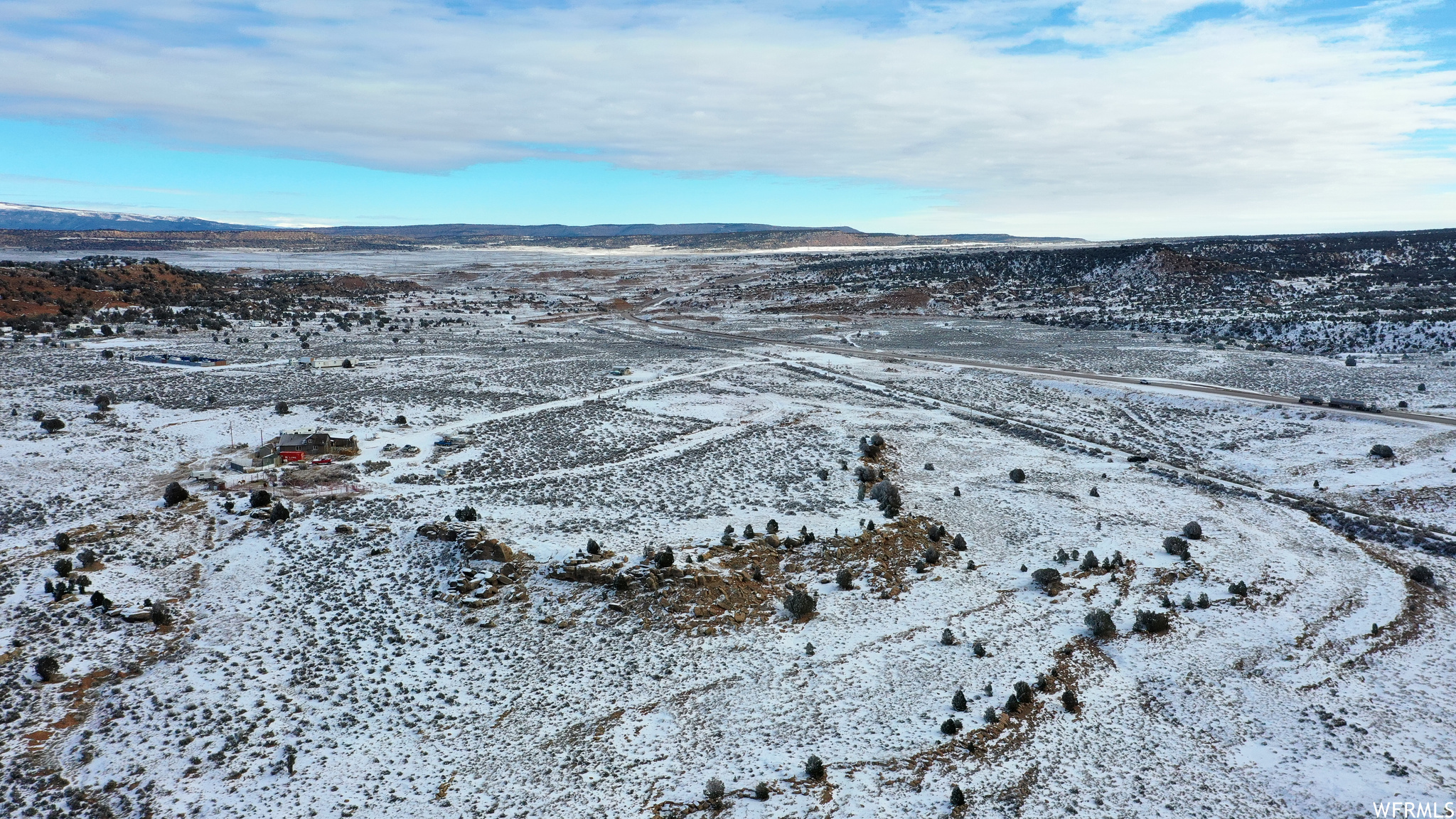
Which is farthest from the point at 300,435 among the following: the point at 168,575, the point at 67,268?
the point at 67,268

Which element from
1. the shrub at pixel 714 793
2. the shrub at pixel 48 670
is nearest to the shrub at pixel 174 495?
the shrub at pixel 48 670

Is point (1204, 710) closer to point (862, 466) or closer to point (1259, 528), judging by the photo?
point (1259, 528)

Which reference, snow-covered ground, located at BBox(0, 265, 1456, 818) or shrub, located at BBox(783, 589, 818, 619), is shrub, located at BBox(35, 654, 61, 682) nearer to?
snow-covered ground, located at BBox(0, 265, 1456, 818)

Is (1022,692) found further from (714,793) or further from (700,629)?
(700,629)

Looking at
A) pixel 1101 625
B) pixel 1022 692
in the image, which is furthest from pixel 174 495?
pixel 1101 625
